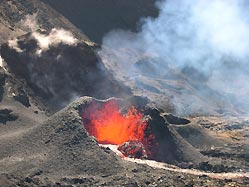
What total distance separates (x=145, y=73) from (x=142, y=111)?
47.9 metres

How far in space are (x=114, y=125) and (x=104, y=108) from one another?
Answer: 2.89m

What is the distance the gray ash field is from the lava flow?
14cm

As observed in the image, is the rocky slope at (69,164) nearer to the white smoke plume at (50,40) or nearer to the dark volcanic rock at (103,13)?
the white smoke plume at (50,40)

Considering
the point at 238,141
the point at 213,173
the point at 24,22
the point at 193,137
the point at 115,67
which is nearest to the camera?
the point at 213,173

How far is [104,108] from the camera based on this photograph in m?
72.2

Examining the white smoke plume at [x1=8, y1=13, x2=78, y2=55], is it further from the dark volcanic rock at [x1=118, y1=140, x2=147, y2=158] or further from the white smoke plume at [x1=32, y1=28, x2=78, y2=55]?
the dark volcanic rock at [x1=118, y1=140, x2=147, y2=158]

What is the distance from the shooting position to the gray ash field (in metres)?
54.1

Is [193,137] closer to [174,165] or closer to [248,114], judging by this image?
[174,165]

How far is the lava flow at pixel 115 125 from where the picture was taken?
230ft

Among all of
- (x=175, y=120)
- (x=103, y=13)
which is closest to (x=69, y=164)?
(x=175, y=120)

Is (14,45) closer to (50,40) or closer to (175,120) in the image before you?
(50,40)

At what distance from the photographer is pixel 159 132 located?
7038 cm

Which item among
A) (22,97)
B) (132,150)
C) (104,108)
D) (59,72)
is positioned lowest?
(132,150)

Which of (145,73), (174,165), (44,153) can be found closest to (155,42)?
(145,73)
